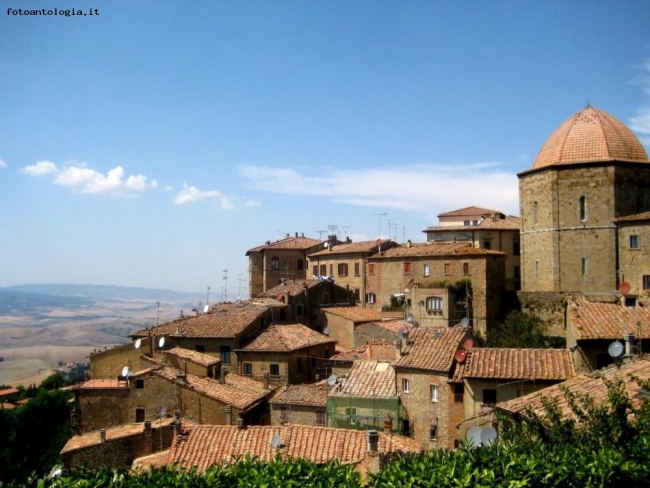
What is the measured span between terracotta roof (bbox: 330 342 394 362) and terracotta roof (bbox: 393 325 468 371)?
2359mm

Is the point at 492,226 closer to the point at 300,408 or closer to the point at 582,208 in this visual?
the point at 582,208

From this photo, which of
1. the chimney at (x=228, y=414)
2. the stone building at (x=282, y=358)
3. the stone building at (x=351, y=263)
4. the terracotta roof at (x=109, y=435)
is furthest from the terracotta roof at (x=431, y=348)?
the stone building at (x=351, y=263)

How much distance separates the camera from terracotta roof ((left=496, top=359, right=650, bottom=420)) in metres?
20.0

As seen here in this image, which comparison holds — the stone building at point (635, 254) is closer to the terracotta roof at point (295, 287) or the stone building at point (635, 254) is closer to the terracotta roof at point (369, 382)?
the terracotta roof at point (369, 382)

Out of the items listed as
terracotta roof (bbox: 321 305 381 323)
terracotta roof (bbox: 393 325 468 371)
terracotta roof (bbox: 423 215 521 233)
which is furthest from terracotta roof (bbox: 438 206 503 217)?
terracotta roof (bbox: 393 325 468 371)

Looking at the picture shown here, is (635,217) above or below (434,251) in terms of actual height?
above

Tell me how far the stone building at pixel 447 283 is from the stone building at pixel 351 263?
4.14 metres

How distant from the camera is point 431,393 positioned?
2956 cm

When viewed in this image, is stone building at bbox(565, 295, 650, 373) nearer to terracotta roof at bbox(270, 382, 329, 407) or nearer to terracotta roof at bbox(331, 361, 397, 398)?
terracotta roof at bbox(331, 361, 397, 398)

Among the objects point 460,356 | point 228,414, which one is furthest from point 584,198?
point 228,414

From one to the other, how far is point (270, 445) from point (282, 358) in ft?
50.6

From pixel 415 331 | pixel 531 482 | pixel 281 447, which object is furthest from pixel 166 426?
pixel 531 482

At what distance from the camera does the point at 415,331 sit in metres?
34.0

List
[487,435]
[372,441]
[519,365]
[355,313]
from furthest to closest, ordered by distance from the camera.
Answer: [355,313]
[519,365]
[372,441]
[487,435]
